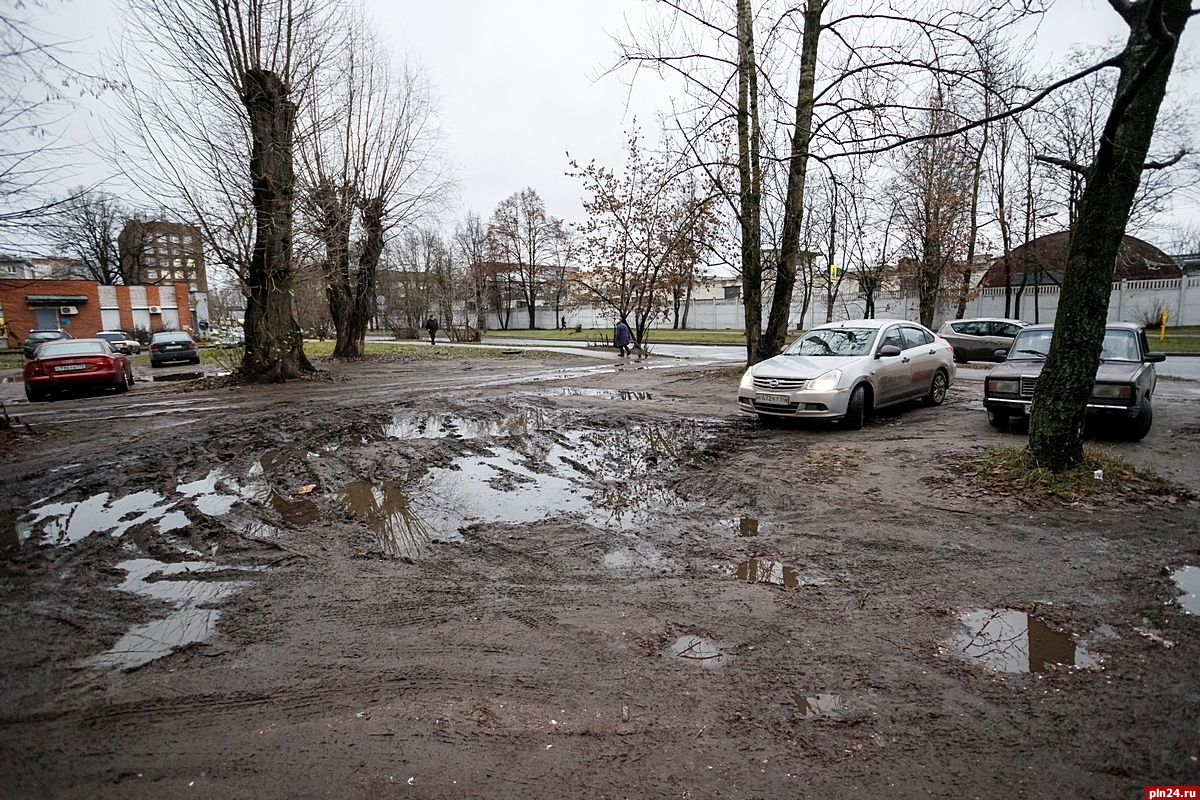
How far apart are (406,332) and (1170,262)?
4744cm

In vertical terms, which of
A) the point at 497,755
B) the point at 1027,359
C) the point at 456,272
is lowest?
the point at 497,755

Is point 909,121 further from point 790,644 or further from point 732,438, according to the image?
point 790,644

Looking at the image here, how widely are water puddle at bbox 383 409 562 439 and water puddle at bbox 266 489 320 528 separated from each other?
3.12 m

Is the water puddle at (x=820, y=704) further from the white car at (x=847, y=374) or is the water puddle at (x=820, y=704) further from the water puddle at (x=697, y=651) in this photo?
the white car at (x=847, y=374)

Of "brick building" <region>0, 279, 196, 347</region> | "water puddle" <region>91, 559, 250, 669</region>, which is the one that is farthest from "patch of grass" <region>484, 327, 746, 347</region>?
"brick building" <region>0, 279, 196, 347</region>

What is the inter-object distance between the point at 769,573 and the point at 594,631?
155 centimetres

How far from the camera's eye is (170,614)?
4.09 metres

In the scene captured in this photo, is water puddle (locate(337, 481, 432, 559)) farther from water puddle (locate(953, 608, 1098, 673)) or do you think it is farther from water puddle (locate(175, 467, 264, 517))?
water puddle (locate(953, 608, 1098, 673))

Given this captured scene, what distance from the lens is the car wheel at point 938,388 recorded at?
11430 mm

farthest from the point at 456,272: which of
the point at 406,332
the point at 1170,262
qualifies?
the point at 1170,262

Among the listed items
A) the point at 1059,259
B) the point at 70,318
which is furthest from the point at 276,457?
the point at 70,318

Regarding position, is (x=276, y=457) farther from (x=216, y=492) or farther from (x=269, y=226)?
(x=269, y=226)

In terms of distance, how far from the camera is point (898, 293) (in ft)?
126

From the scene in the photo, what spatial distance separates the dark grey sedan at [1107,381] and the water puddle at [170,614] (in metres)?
8.65
